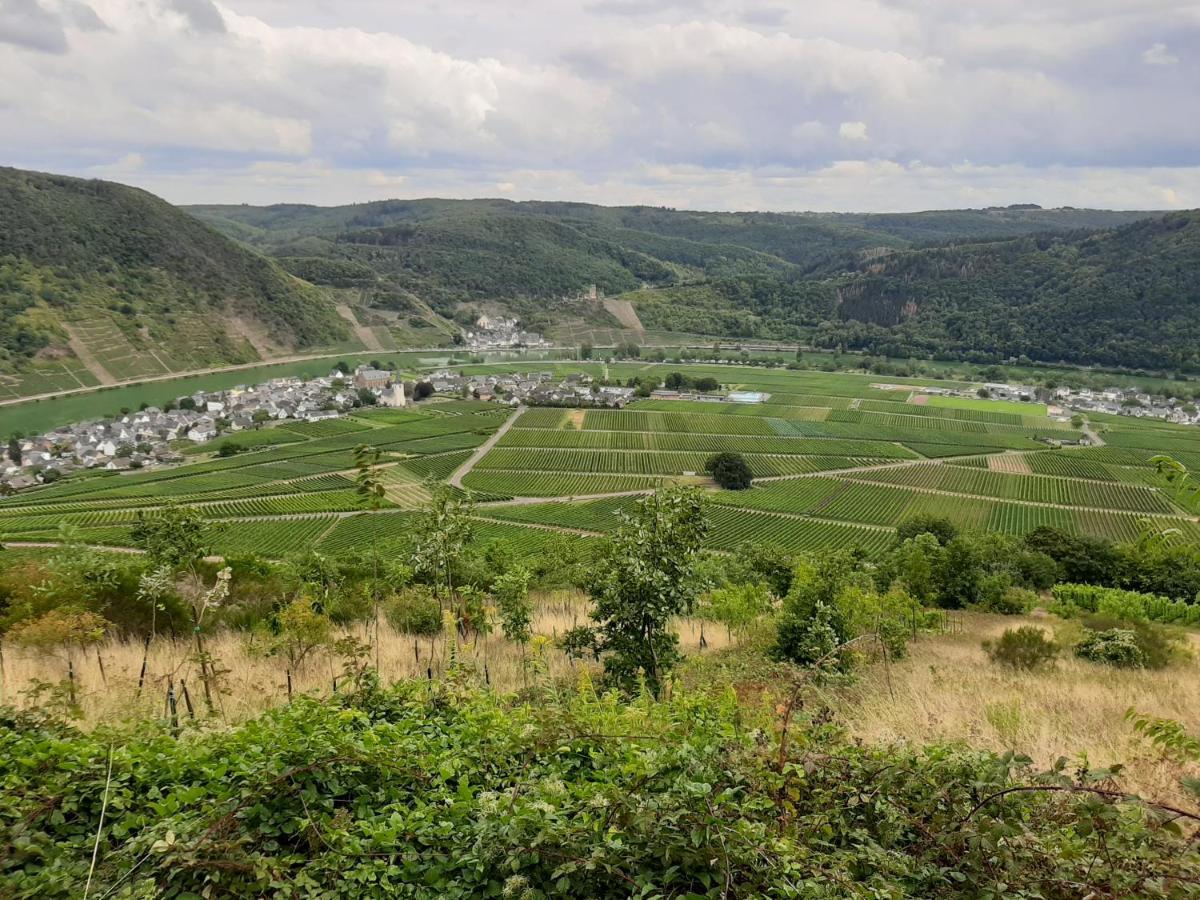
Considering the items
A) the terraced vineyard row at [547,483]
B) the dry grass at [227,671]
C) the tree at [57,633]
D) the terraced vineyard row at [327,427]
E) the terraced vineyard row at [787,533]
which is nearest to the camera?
the dry grass at [227,671]

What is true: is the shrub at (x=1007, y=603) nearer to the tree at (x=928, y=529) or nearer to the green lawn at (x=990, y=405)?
the tree at (x=928, y=529)

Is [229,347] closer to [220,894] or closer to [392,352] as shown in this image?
[392,352]

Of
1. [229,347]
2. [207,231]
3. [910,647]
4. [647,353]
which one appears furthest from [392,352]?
[910,647]

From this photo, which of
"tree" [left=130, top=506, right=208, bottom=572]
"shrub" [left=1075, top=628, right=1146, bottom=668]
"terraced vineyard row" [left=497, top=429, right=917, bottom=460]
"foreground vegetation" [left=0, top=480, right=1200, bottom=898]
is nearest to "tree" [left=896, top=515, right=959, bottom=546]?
"shrub" [left=1075, top=628, right=1146, bottom=668]

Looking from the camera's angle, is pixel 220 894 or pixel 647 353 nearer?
pixel 220 894

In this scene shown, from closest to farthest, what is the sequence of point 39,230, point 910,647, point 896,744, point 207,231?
point 896,744, point 910,647, point 39,230, point 207,231

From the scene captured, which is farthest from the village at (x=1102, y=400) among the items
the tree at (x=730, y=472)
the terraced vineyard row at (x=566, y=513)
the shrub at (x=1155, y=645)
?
the shrub at (x=1155, y=645)

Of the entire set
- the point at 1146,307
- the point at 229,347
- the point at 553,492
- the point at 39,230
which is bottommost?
the point at 553,492

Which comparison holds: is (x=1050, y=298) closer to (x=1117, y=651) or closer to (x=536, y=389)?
(x=536, y=389)
